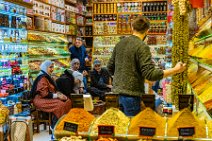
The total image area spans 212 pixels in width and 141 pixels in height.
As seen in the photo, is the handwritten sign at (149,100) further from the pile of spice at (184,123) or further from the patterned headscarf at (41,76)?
the patterned headscarf at (41,76)

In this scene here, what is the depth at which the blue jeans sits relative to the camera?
3.83 metres

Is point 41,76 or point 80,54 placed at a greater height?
point 80,54

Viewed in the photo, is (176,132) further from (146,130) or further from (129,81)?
(129,81)

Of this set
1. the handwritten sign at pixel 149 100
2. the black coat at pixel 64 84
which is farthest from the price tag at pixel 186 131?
the black coat at pixel 64 84

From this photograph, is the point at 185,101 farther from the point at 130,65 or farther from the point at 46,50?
the point at 46,50

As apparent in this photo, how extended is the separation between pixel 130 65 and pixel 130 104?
41 cm

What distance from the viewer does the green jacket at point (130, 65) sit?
3.68m

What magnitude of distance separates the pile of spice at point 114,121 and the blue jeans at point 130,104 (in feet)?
3.83

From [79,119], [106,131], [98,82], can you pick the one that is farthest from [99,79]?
[106,131]

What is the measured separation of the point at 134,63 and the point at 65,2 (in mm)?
8533

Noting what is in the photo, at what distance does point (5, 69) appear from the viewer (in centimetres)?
670

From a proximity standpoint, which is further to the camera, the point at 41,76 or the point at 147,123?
the point at 41,76

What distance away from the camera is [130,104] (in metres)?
3.84

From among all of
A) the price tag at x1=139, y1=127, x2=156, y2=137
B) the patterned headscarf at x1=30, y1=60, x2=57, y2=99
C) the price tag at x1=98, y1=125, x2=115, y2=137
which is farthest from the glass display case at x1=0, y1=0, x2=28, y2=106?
the price tag at x1=139, y1=127, x2=156, y2=137
